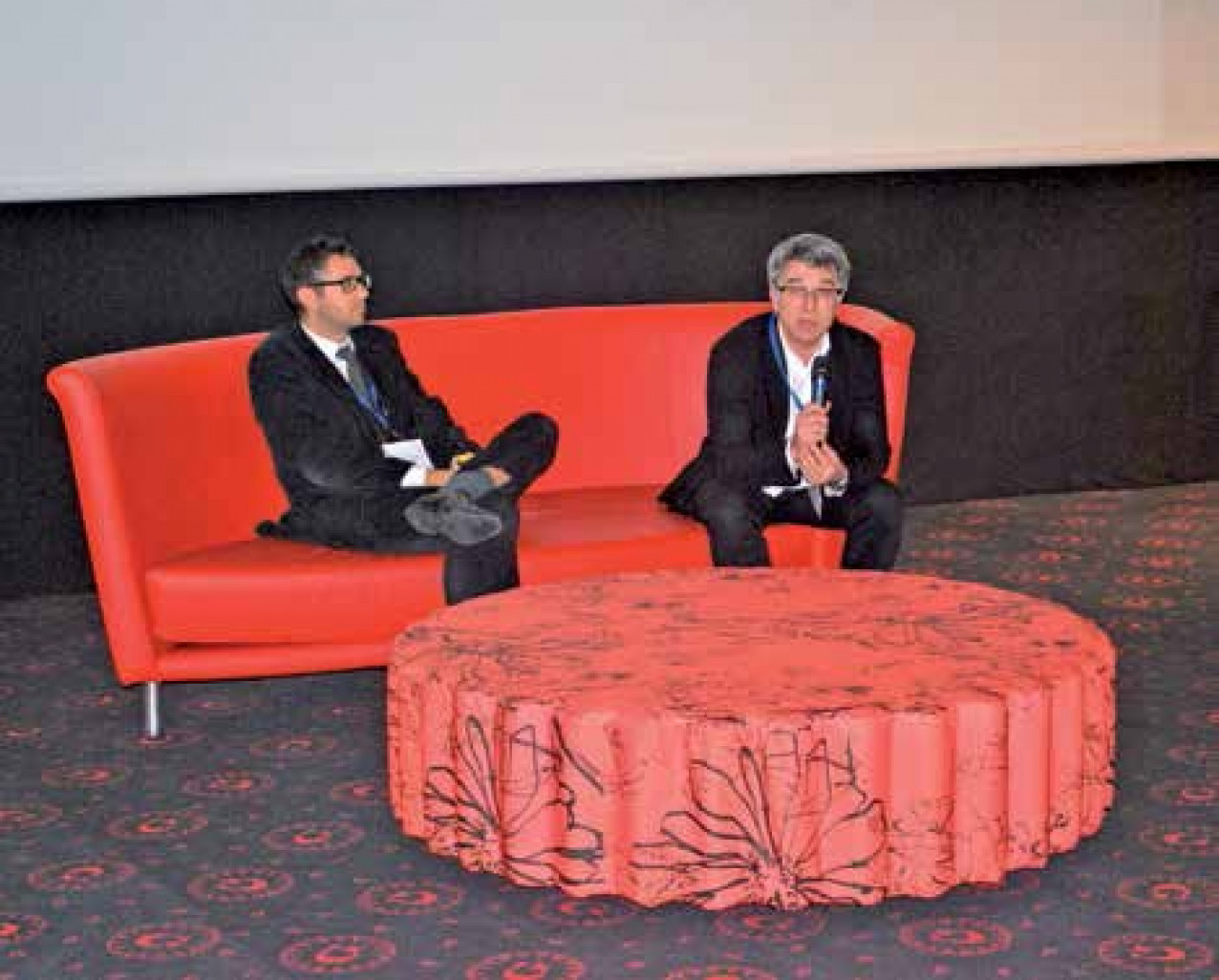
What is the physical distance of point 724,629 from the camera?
172 inches

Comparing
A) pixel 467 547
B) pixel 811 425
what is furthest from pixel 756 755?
A: pixel 811 425

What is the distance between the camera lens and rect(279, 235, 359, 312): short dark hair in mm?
5480

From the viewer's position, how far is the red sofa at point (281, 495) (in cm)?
519

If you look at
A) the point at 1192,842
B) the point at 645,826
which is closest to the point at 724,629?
the point at 645,826

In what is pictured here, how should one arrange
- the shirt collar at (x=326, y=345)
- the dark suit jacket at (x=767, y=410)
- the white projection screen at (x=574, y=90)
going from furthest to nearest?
the white projection screen at (x=574, y=90), the dark suit jacket at (x=767, y=410), the shirt collar at (x=326, y=345)

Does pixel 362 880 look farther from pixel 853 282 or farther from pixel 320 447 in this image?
pixel 853 282

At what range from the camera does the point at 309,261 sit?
5.48 m

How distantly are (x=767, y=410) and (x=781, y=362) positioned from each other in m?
0.13

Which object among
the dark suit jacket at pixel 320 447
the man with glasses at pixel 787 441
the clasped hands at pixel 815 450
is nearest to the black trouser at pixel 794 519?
the man with glasses at pixel 787 441

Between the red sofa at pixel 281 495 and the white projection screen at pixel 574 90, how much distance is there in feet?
2.89

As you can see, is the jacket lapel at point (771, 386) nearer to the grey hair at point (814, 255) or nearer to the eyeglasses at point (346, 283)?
the grey hair at point (814, 255)

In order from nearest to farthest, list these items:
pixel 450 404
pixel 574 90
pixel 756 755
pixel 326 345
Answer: pixel 756 755 < pixel 326 345 < pixel 450 404 < pixel 574 90

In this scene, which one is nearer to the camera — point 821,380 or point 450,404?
point 821,380

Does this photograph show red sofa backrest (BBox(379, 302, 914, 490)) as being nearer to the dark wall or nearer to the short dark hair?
the short dark hair
